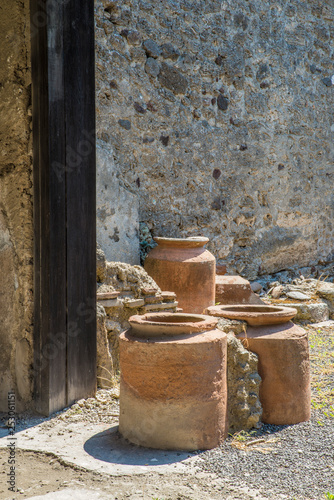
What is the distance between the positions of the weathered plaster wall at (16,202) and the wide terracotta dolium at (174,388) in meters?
0.75

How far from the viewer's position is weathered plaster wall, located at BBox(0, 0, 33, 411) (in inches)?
125

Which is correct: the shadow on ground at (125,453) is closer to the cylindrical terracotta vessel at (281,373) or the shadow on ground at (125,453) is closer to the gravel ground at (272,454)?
the gravel ground at (272,454)

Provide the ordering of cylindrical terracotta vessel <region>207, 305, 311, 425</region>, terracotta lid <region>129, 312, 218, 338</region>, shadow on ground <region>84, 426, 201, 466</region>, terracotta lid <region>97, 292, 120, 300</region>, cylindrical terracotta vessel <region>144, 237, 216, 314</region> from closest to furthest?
shadow on ground <region>84, 426, 201, 466</region>, terracotta lid <region>129, 312, 218, 338</region>, cylindrical terracotta vessel <region>207, 305, 311, 425</region>, terracotta lid <region>97, 292, 120, 300</region>, cylindrical terracotta vessel <region>144, 237, 216, 314</region>

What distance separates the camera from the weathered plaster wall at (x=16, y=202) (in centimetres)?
318

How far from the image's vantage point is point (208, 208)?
624 cm

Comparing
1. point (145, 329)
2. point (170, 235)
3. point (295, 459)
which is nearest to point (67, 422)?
point (145, 329)

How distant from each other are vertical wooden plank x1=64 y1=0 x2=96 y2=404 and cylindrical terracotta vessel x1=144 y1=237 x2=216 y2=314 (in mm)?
1856

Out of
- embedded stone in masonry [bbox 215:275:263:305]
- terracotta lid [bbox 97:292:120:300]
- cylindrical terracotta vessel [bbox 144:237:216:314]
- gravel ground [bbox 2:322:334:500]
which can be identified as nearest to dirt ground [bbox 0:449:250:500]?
gravel ground [bbox 2:322:334:500]

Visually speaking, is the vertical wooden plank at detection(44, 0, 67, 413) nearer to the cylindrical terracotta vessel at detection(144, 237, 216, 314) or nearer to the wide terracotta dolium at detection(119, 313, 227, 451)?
the wide terracotta dolium at detection(119, 313, 227, 451)

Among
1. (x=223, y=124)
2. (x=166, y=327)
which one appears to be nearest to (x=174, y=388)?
(x=166, y=327)

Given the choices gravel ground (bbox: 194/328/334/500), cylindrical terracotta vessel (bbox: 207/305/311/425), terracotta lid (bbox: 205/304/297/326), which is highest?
terracotta lid (bbox: 205/304/297/326)

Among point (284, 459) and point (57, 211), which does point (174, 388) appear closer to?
point (284, 459)

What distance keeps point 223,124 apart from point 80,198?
3468 millimetres

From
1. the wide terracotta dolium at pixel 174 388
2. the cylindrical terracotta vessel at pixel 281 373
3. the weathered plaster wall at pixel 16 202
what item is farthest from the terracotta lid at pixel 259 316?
the weathered plaster wall at pixel 16 202
